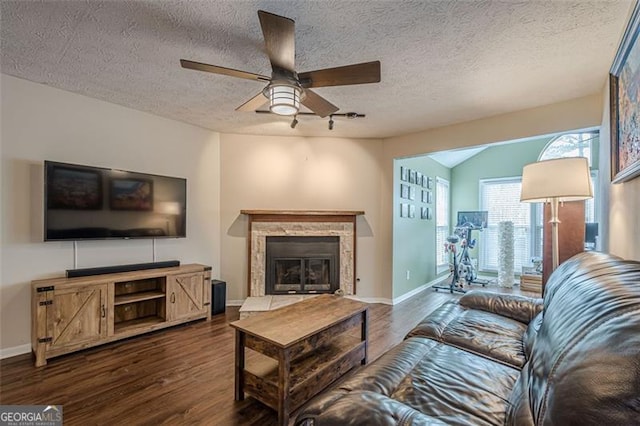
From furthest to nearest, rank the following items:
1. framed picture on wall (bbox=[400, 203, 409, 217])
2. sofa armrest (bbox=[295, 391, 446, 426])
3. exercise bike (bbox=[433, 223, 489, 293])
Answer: exercise bike (bbox=[433, 223, 489, 293]), framed picture on wall (bbox=[400, 203, 409, 217]), sofa armrest (bbox=[295, 391, 446, 426])

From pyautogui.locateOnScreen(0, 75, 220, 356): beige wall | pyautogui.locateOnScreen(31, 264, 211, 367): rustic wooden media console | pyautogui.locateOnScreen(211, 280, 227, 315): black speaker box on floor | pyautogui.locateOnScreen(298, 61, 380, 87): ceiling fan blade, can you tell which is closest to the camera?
pyautogui.locateOnScreen(298, 61, 380, 87): ceiling fan blade

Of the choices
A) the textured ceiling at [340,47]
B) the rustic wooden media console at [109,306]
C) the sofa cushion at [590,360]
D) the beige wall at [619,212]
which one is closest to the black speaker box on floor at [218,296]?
the rustic wooden media console at [109,306]

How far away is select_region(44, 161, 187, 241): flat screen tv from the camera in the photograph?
8.70ft

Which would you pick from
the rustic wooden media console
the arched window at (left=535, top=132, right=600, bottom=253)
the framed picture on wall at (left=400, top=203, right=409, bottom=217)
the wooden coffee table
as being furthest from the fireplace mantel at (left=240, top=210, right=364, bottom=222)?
the arched window at (left=535, top=132, right=600, bottom=253)

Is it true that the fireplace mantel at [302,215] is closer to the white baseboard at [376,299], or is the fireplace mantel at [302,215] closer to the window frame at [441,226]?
the white baseboard at [376,299]

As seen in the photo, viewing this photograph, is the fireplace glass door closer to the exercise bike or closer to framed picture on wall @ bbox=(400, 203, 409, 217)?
framed picture on wall @ bbox=(400, 203, 409, 217)

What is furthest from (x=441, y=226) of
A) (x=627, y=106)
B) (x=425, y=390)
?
(x=425, y=390)

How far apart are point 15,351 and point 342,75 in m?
3.63

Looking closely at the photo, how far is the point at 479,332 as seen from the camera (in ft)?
6.17

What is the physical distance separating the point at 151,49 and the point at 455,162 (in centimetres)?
610

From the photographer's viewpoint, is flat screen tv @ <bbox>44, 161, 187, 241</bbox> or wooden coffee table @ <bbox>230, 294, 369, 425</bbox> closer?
wooden coffee table @ <bbox>230, 294, 369, 425</bbox>

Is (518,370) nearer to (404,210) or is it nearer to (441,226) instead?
(404,210)

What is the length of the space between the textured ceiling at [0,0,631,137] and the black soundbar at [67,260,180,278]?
1.79 m

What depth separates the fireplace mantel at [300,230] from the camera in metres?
4.17
